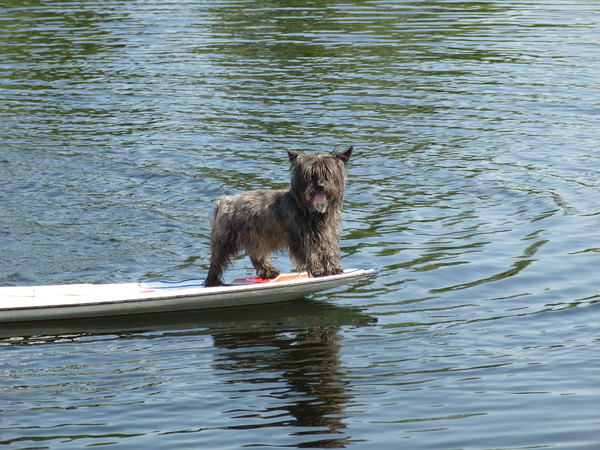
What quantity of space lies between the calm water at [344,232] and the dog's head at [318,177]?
5.38 feet

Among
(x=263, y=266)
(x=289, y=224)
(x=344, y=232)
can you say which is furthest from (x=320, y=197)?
(x=344, y=232)

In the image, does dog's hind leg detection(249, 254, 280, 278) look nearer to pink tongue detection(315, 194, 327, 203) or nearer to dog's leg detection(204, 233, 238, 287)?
dog's leg detection(204, 233, 238, 287)

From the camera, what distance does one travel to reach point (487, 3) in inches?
1401

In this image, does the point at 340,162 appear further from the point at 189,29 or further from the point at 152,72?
the point at 189,29

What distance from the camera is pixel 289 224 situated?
460 inches

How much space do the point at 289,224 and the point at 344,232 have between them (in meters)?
3.33

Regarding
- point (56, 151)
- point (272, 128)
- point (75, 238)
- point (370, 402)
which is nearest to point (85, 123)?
point (56, 151)

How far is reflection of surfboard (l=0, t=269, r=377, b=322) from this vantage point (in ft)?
38.3

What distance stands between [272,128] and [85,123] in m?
4.43

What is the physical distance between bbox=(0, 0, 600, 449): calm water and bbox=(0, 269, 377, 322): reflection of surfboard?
0.21m

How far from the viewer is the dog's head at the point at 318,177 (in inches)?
438

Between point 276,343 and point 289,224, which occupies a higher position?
point 289,224

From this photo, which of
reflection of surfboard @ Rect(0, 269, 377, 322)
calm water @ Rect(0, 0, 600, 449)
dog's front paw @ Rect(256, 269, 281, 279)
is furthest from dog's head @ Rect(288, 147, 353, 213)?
calm water @ Rect(0, 0, 600, 449)

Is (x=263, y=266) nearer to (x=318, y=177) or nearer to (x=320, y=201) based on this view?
(x=320, y=201)
